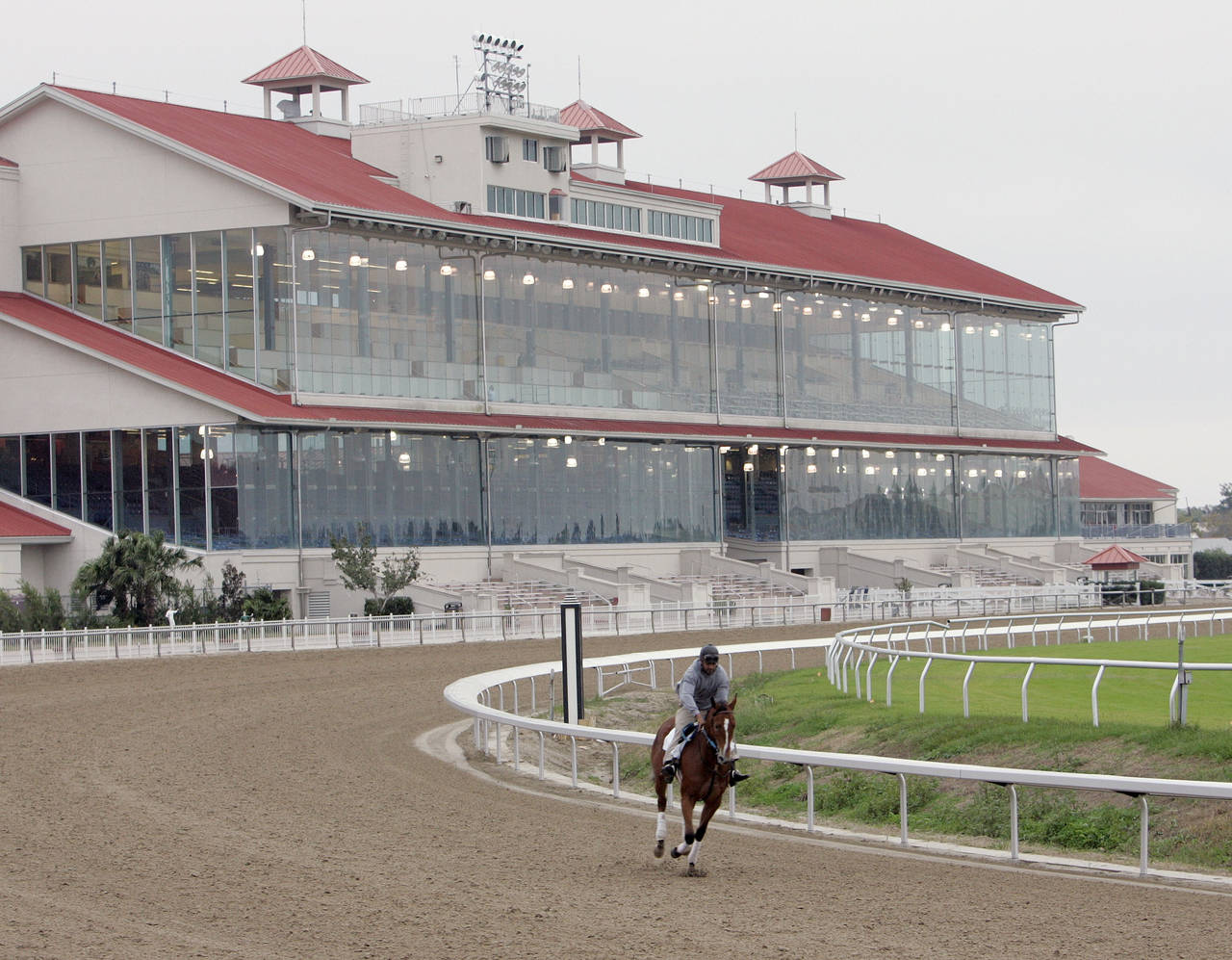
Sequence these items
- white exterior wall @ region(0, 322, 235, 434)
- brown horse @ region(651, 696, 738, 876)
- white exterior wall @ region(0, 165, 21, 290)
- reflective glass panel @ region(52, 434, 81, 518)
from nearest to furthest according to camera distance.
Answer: brown horse @ region(651, 696, 738, 876) → white exterior wall @ region(0, 322, 235, 434) → reflective glass panel @ region(52, 434, 81, 518) → white exterior wall @ region(0, 165, 21, 290)

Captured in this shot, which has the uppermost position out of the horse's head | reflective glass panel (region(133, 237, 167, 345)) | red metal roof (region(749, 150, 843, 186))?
red metal roof (region(749, 150, 843, 186))

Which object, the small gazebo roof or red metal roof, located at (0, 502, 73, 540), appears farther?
the small gazebo roof

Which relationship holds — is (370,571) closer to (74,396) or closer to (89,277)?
(74,396)

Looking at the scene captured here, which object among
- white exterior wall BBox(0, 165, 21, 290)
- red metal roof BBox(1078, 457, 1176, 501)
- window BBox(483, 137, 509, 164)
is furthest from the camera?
red metal roof BBox(1078, 457, 1176, 501)

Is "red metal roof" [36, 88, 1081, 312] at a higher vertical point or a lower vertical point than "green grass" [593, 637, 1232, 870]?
higher

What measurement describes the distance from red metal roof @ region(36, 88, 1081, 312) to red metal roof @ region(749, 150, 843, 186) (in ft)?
7.40

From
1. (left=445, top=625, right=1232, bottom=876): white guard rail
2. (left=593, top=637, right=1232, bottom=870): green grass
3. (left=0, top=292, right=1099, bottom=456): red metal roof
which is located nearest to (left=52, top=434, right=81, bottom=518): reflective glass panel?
(left=0, top=292, right=1099, bottom=456): red metal roof

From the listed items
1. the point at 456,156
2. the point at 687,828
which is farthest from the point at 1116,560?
the point at 687,828

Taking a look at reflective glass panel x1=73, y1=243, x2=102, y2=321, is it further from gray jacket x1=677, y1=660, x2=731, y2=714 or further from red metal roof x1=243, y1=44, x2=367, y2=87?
gray jacket x1=677, y1=660, x2=731, y2=714

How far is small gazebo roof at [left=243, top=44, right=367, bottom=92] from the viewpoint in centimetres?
6462

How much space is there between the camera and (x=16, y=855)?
13984mm

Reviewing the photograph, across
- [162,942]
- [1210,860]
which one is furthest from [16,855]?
[1210,860]

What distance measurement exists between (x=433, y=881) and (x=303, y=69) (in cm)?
5500

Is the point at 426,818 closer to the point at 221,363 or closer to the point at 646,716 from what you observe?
the point at 646,716
